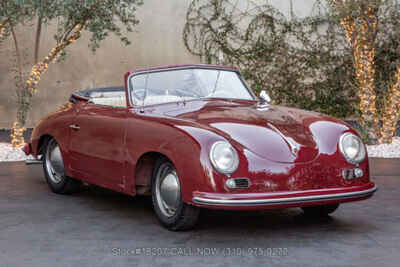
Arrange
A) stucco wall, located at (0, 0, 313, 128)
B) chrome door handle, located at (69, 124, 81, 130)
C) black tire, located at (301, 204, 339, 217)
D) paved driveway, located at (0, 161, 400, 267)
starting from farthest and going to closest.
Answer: stucco wall, located at (0, 0, 313, 128) → chrome door handle, located at (69, 124, 81, 130) → black tire, located at (301, 204, 339, 217) → paved driveway, located at (0, 161, 400, 267)

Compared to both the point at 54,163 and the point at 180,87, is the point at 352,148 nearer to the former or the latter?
the point at 180,87

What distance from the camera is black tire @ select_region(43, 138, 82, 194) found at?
6328 millimetres

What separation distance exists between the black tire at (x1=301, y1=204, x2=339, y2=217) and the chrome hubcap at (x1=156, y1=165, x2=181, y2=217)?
4.08 ft

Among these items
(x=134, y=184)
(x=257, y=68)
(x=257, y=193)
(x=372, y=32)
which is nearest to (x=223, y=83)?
(x=134, y=184)

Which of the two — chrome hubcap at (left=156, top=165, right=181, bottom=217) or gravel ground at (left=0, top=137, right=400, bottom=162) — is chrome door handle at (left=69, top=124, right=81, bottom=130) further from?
gravel ground at (left=0, top=137, right=400, bottom=162)

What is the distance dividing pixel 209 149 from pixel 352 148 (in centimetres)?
112

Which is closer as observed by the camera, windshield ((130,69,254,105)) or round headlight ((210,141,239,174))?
round headlight ((210,141,239,174))

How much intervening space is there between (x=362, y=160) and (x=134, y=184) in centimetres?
177

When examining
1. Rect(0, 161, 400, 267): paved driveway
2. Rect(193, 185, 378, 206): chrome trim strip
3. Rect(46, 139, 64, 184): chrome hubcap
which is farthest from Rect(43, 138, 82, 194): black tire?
Rect(193, 185, 378, 206): chrome trim strip

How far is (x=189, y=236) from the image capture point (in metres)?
4.57

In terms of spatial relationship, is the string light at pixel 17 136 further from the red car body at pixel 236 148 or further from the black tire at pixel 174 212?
the black tire at pixel 174 212

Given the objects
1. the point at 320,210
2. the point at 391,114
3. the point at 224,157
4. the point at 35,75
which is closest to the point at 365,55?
the point at 391,114

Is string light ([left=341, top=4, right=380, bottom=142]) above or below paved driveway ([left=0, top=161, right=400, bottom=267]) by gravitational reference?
above

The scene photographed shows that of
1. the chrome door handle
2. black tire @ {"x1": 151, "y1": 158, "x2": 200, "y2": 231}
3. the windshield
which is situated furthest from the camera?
the chrome door handle
